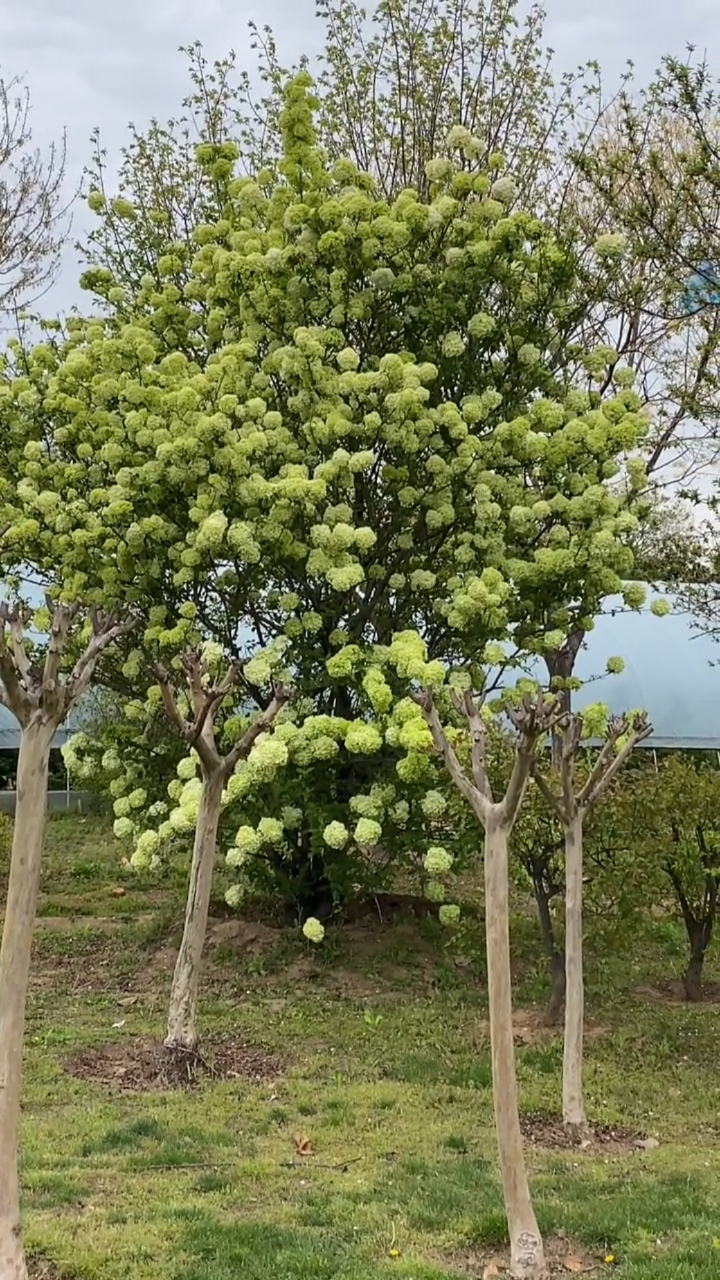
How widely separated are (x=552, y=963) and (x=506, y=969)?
4.24 meters

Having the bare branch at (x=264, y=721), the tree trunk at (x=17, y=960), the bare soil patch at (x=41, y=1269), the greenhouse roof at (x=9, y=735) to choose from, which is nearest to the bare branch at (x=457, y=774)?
the bare branch at (x=264, y=721)

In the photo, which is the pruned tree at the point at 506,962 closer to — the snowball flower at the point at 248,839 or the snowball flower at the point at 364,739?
the snowball flower at the point at 364,739

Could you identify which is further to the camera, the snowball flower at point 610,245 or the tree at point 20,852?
the snowball flower at point 610,245

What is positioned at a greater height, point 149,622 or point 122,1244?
point 149,622

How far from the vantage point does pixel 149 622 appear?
351 inches

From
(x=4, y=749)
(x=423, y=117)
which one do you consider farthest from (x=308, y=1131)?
(x=4, y=749)

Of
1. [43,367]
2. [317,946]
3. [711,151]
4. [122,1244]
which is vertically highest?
[711,151]

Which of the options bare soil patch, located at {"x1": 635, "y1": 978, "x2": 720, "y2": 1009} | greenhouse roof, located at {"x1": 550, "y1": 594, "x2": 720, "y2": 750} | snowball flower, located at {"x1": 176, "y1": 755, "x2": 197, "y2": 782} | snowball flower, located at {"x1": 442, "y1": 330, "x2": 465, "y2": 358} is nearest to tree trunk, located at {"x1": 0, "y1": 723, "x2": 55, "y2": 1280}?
snowball flower, located at {"x1": 176, "y1": 755, "x2": 197, "y2": 782}

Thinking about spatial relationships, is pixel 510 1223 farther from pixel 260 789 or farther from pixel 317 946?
pixel 317 946

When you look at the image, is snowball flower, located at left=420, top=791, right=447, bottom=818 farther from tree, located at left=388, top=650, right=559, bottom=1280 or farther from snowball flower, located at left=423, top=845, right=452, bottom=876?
tree, located at left=388, top=650, right=559, bottom=1280

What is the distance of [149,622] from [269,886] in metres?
2.60

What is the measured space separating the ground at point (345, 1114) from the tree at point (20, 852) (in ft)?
1.37

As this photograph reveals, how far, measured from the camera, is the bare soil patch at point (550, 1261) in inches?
161

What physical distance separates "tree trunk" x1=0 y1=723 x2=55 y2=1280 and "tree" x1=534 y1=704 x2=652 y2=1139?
8.86ft
